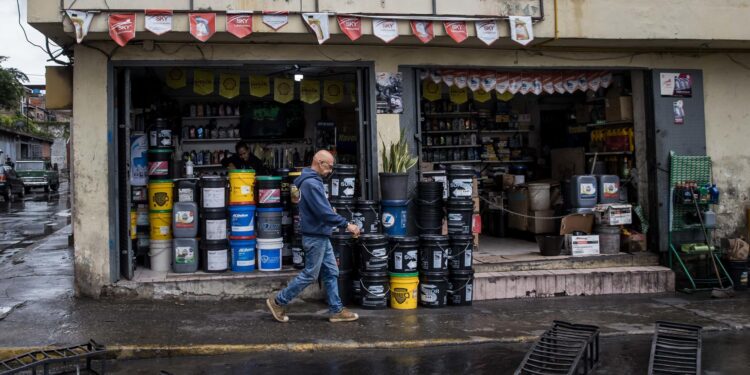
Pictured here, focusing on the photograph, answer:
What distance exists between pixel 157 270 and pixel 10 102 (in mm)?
39478

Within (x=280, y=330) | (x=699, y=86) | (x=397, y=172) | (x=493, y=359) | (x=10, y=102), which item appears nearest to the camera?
(x=493, y=359)

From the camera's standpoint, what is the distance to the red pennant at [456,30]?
844 cm

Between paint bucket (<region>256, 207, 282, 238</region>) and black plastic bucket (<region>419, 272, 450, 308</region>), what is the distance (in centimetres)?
221

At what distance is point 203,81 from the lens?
32.6ft

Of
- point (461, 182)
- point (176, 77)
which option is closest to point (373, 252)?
point (461, 182)

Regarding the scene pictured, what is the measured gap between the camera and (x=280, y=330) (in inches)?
280

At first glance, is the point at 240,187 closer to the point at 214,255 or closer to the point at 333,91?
the point at 214,255

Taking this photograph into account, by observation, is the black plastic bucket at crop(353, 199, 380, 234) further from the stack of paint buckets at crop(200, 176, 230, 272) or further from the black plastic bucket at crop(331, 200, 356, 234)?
the stack of paint buckets at crop(200, 176, 230, 272)

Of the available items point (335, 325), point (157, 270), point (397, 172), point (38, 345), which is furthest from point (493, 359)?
point (157, 270)

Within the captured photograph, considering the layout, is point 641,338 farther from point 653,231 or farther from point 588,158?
point 588,158

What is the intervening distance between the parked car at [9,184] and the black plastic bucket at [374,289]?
27548 mm

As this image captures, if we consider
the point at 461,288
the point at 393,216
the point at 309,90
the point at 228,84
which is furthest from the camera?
the point at 309,90

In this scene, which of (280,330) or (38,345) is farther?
(280,330)

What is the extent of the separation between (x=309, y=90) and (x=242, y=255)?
10.2 feet
